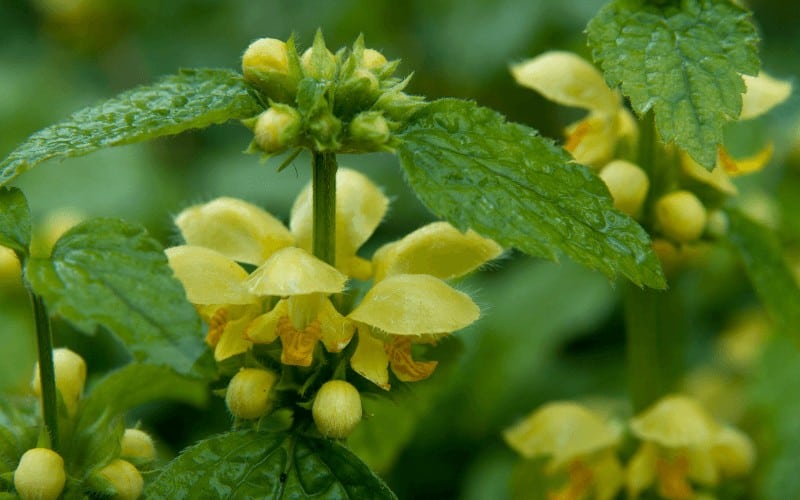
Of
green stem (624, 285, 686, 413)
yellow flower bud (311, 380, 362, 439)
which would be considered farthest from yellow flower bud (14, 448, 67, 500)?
green stem (624, 285, 686, 413)

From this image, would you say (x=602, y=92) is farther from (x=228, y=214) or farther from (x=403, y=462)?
(x=403, y=462)

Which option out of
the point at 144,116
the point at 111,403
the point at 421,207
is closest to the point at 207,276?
the point at 144,116

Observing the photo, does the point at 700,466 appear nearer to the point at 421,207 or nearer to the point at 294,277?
the point at 294,277

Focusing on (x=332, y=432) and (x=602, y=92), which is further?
(x=602, y=92)

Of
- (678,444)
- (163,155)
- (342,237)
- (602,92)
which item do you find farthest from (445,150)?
(163,155)

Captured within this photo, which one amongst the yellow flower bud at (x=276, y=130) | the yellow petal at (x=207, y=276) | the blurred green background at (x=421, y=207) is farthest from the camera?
the blurred green background at (x=421, y=207)

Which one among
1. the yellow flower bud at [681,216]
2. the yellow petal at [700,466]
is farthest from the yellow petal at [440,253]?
the yellow petal at [700,466]

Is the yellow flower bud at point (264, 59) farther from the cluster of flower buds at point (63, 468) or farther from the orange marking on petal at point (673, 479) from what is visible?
the orange marking on petal at point (673, 479)
